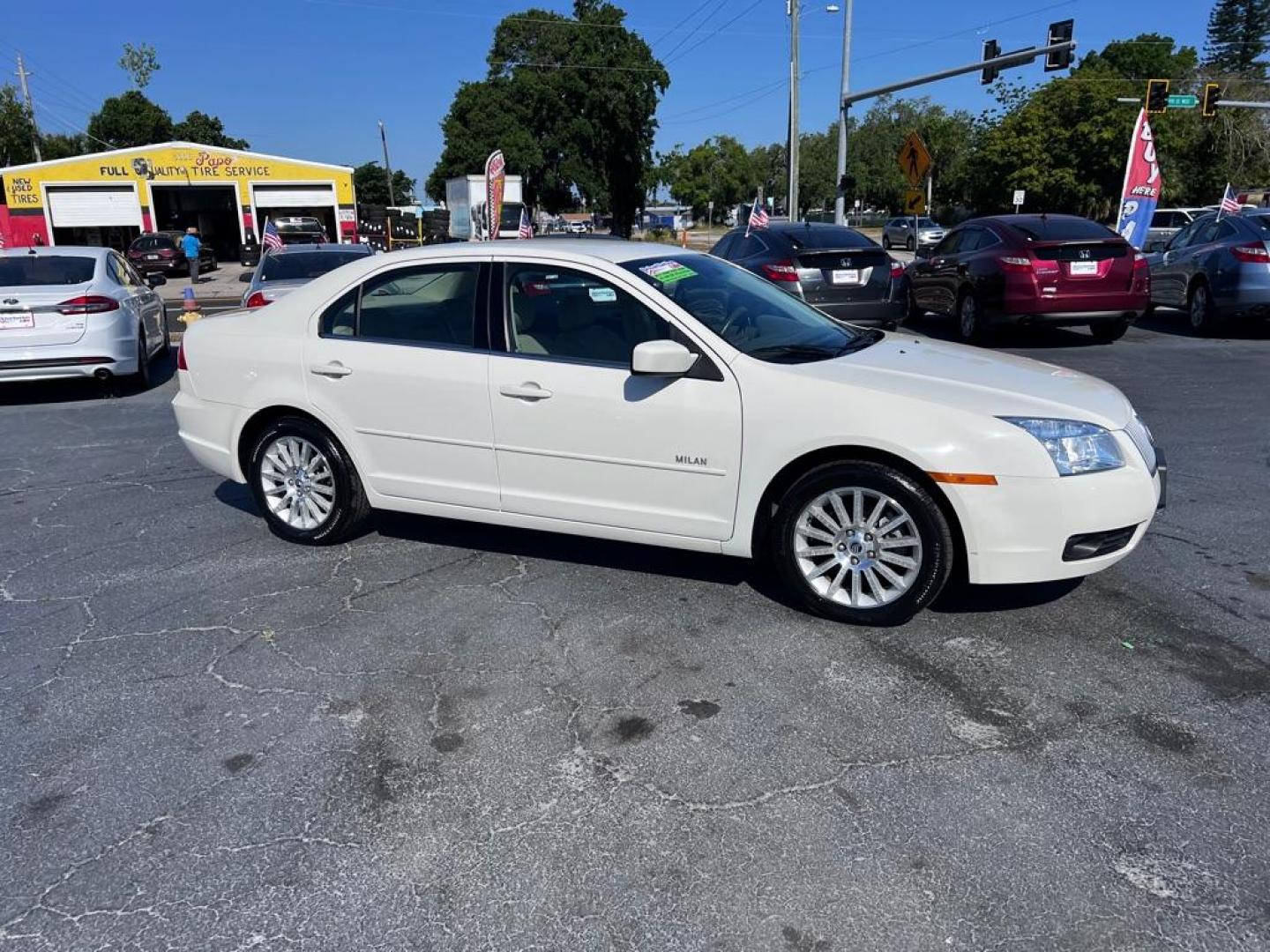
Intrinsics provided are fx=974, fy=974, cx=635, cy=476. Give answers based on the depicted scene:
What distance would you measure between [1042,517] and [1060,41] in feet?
73.9

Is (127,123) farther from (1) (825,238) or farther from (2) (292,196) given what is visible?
(1) (825,238)

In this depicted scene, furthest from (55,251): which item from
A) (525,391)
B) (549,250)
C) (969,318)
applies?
(969,318)

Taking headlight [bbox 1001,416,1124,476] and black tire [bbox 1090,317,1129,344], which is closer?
headlight [bbox 1001,416,1124,476]

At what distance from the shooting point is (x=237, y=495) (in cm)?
642

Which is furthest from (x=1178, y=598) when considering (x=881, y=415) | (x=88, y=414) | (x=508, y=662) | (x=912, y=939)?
(x=88, y=414)

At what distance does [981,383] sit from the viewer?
411 centimetres

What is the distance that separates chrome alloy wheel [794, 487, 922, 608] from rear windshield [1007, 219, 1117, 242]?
8.94m

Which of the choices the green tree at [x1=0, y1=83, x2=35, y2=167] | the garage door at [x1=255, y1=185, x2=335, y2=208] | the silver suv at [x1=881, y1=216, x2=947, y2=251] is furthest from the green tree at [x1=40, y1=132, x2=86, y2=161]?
the silver suv at [x1=881, y1=216, x2=947, y2=251]

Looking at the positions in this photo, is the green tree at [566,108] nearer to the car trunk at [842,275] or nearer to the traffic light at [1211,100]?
the traffic light at [1211,100]

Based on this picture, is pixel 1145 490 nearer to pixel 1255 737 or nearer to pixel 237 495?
pixel 1255 737

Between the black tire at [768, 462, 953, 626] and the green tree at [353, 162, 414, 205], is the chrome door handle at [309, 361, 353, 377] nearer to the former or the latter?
the black tire at [768, 462, 953, 626]

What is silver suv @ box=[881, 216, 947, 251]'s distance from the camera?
→ 133 ft

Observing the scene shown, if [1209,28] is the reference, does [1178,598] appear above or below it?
below

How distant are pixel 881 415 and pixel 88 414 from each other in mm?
8251
